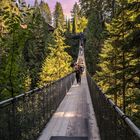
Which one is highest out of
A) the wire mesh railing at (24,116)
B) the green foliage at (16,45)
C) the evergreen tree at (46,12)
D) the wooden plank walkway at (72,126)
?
the evergreen tree at (46,12)

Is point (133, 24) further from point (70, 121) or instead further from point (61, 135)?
point (61, 135)

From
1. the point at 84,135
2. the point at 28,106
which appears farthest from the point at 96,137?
the point at 28,106

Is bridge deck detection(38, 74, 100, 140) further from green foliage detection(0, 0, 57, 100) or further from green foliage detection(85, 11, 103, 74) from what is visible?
green foliage detection(85, 11, 103, 74)

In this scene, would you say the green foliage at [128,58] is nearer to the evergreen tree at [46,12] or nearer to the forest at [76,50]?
the forest at [76,50]

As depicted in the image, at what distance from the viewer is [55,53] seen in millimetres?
53500

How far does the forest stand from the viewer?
1355 centimetres

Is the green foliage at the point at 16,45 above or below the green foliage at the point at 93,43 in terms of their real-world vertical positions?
below

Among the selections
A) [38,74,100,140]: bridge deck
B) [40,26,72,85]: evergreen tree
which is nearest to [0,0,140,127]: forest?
[40,26,72,85]: evergreen tree

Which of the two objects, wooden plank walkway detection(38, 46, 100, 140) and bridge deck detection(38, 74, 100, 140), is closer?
wooden plank walkway detection(38, 46, 100, 140)

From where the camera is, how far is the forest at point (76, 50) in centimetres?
1355

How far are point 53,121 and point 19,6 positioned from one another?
26.8 feet

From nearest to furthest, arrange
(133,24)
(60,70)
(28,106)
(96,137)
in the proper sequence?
(28,106)
(96,137)
(133,24)
(60,70)

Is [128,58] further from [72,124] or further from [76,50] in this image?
[76,50]

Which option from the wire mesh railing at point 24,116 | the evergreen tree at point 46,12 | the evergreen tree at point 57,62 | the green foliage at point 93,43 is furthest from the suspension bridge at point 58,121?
the evergreen tree at point 46,12
